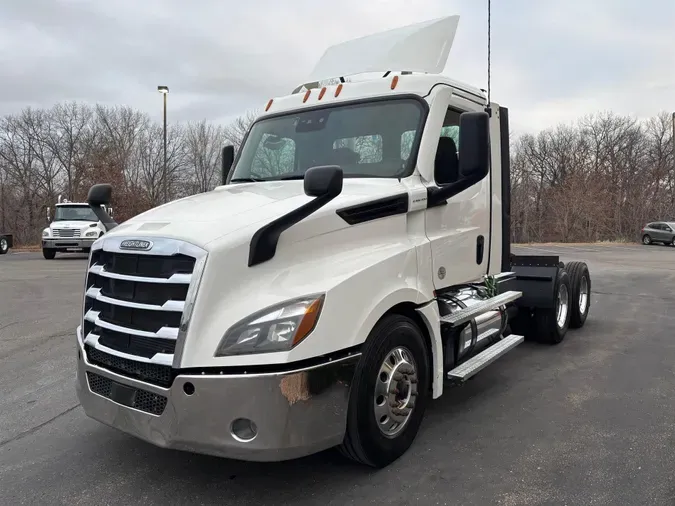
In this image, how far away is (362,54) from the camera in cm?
491

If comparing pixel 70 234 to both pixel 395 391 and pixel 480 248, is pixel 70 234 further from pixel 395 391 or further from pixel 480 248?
pixel 395 391

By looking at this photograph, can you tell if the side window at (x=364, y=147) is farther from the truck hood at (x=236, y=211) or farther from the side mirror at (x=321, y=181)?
the side mirror at (x=321, y=181)

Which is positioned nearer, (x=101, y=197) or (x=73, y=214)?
(x=101, y=197)

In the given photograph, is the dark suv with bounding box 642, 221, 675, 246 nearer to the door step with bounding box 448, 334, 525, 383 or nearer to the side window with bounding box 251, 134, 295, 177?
the door step with bounding box 448, 334, 525, 383

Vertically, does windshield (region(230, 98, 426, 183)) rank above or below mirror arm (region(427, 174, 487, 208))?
above

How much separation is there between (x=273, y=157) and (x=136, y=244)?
175 centimetres

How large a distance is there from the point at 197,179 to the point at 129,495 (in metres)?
45.8

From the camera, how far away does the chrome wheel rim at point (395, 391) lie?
127 inches

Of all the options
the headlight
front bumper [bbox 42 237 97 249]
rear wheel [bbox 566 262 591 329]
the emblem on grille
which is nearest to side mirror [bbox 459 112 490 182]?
the headlight

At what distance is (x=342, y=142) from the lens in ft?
13.6

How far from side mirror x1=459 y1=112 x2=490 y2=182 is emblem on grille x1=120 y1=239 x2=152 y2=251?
2154mm

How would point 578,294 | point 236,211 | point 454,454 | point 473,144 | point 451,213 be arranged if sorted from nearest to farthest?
1. point 236,211
2. point 454,454
3. point 473,144
4. point 451,213
5. point 578,294

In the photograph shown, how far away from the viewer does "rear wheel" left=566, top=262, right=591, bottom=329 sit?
7211 millimetres

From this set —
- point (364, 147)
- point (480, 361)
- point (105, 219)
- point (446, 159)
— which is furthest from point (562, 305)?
point (105, 219)
